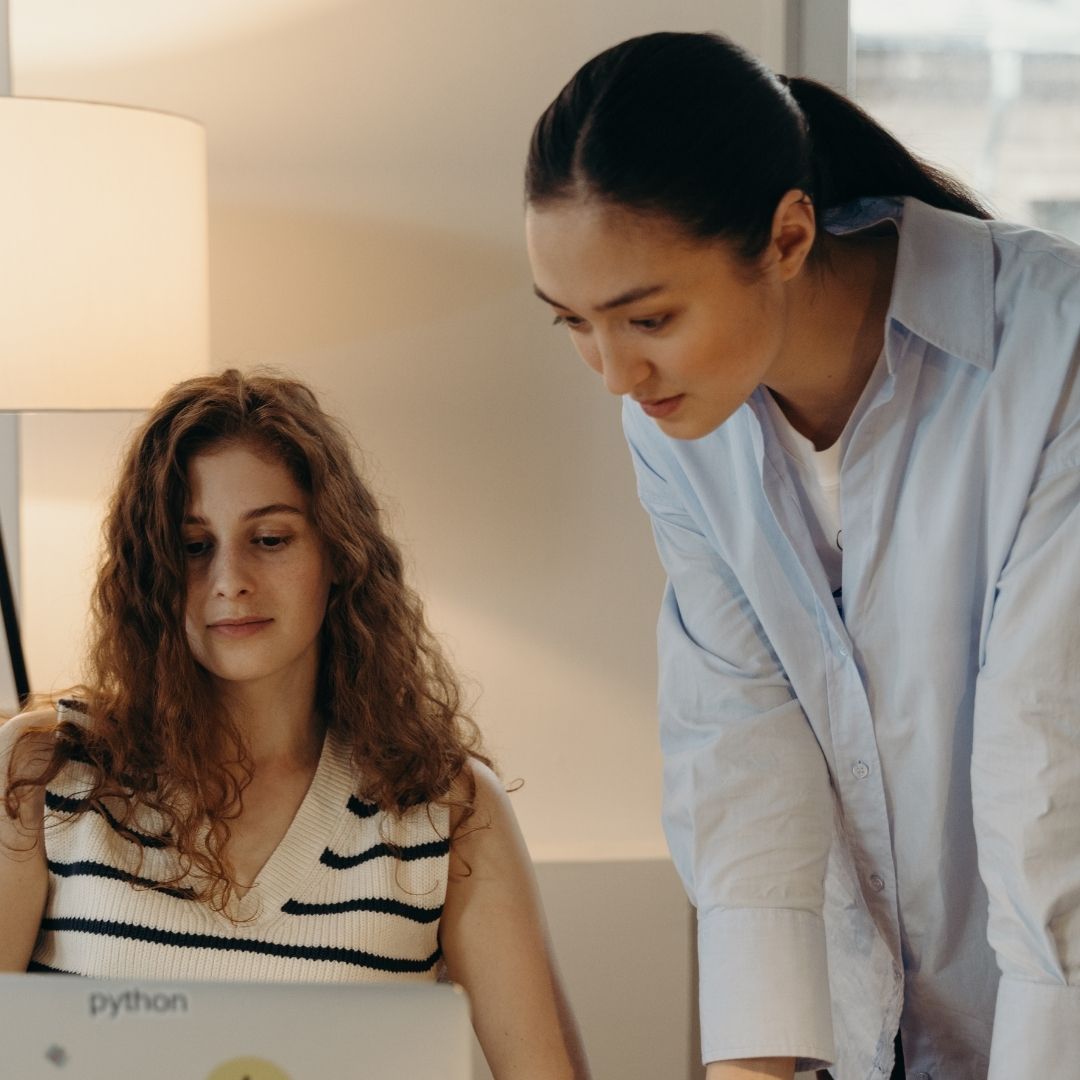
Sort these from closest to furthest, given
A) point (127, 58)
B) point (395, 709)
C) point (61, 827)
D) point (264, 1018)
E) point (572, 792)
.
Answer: point (264, 1018) < point (61, 827) < point (395, 709) < point (127, 58) < point (572, 792)

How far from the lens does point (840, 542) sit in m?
1.19

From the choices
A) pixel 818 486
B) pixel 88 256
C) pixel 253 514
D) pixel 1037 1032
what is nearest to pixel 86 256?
pixel 88 256

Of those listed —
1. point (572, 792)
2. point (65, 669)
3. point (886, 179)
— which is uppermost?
point (886, 179)

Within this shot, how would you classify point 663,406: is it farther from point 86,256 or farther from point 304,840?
point 86,256

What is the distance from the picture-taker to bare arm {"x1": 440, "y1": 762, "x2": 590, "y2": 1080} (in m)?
1.37

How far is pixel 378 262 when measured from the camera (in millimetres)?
1952

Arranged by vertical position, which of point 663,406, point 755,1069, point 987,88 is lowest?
point 755,1069

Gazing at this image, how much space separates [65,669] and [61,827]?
65 centimetres

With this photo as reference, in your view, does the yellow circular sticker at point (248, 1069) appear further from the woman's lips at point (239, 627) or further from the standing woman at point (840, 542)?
the woman's lips at point (239, 627)

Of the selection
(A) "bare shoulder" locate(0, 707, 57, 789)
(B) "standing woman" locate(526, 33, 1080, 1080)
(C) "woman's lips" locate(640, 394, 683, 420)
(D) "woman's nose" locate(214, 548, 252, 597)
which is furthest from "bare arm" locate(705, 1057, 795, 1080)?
(A) "bare shoulder" locate(0, 707, 57, 789)

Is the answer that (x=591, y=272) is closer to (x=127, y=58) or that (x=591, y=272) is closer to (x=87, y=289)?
(x=87, y=289)

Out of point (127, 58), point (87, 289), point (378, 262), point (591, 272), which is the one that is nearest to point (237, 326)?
point (378, 262)

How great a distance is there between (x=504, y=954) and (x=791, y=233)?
0.76 meters

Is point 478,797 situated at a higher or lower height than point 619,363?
lower
